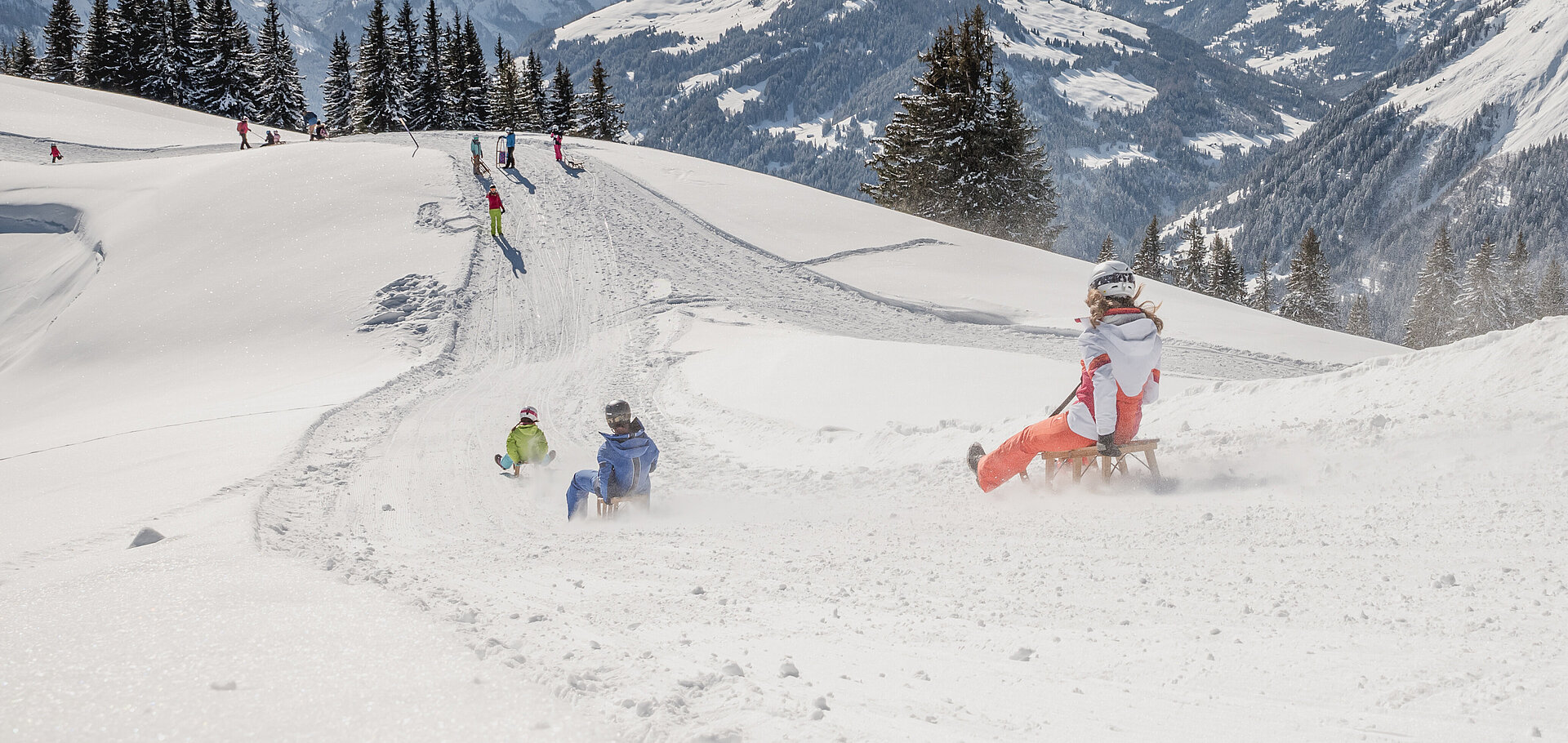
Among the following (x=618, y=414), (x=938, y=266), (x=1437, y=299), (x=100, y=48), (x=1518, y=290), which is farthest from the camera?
(x=1518, y=290)

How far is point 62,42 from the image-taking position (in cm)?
6366

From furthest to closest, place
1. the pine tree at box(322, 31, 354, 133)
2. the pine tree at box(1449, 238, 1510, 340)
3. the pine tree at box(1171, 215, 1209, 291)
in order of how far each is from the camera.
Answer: the pine tree at box(322, 31, 354, 133) < the pine tree at box(1171, 215, 1209, 291) < the pine tree at box(1449, 238, 1510, 340)

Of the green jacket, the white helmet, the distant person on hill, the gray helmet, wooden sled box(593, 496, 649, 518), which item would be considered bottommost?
wooden sled box(593, 496, 649, 518)

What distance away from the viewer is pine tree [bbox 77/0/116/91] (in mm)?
58312

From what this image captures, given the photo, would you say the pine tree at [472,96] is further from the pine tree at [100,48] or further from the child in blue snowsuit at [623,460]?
the child in blue snowsuit at [623,460]

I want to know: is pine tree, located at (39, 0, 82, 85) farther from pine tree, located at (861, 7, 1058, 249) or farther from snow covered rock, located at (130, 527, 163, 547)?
snow covered rock, located at (130, 527, 163, 547)

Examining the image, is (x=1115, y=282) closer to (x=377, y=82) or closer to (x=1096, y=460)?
(x=1096, y=460)

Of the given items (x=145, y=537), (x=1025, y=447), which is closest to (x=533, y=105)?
(x=145, y=537)

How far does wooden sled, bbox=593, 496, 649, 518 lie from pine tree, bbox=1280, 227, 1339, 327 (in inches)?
2362

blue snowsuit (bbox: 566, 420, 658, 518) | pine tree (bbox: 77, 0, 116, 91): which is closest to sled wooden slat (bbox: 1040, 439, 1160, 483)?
blue snowsuit (bbox: 566, 420, 658, 518)

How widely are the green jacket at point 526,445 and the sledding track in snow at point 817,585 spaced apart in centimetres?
34

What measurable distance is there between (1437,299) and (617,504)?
77158mm

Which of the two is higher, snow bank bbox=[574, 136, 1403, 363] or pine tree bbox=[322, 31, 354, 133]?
pine tree bbox=[322, 31, 354, 133]

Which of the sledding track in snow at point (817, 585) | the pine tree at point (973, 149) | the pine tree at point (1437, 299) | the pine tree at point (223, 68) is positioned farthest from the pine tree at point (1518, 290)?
the pine tree at point (223, 68)
